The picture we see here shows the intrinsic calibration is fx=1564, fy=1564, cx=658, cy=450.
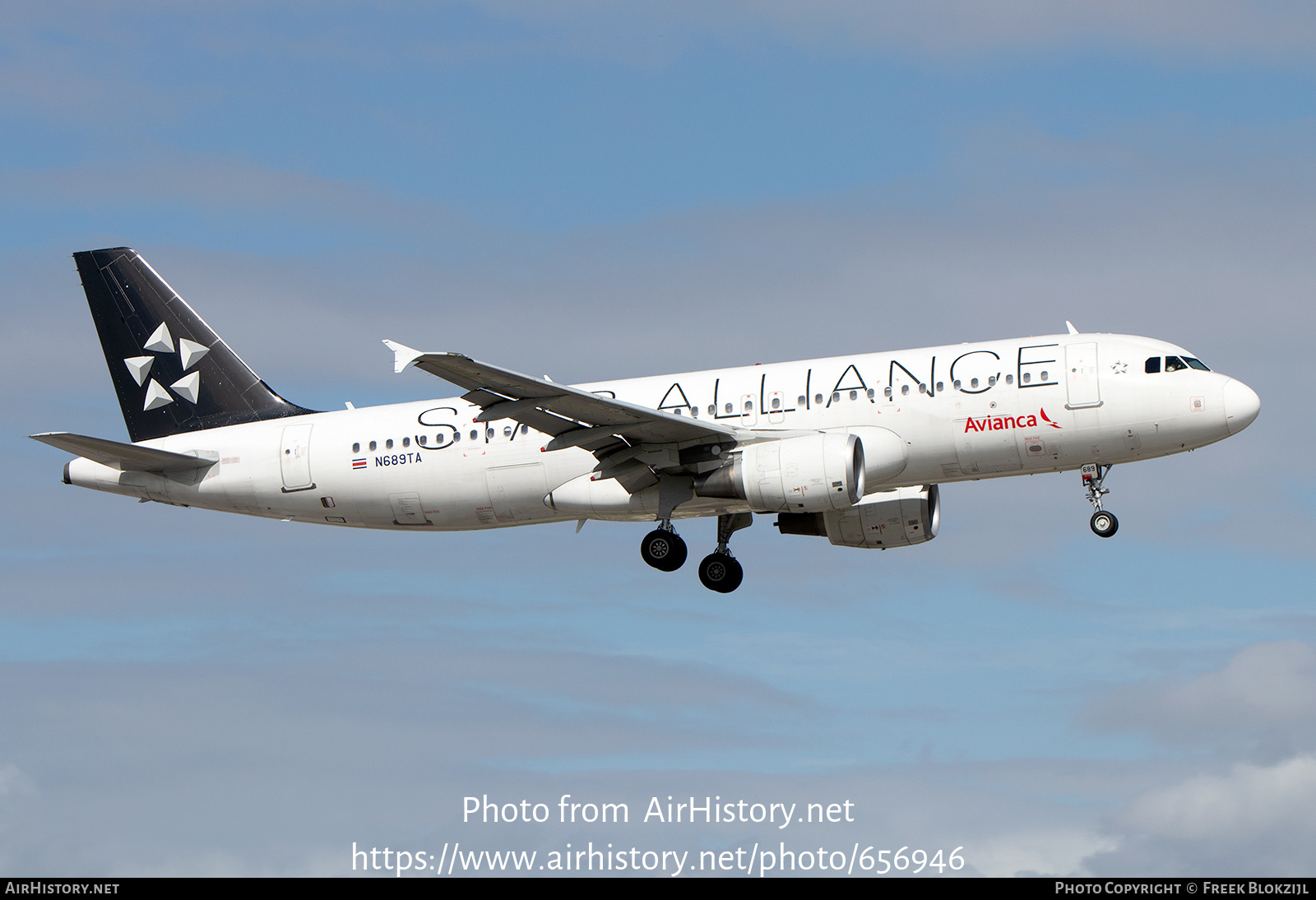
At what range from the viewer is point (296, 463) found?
127ft

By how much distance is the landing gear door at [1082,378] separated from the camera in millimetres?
34094

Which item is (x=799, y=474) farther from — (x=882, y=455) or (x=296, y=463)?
(x=296, y=463)

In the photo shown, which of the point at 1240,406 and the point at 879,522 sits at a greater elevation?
the point at 1240,406

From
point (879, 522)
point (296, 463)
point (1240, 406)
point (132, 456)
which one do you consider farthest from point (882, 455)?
point (132, 456)

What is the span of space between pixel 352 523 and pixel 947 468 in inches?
583

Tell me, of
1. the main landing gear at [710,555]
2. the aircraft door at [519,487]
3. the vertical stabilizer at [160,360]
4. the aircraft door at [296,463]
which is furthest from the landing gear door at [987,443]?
the vertical stabilizer at [160,360]

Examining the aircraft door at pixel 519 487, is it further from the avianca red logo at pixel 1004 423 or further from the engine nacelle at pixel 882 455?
the avianca red logo at pixel 1004 423

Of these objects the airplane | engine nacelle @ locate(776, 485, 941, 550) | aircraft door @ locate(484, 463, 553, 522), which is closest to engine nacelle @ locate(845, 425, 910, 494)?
the airplane

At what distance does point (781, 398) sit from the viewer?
117 ft

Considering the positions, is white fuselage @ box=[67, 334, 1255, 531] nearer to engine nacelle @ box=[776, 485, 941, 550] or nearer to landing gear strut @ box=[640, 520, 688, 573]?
landing gear strut @ box=[640, 520, 688, 573]

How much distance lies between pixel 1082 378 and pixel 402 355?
48.6 ft

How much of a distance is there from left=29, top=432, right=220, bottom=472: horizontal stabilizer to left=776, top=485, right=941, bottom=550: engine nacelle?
48.4 ft

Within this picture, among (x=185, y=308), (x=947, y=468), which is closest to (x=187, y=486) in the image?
(x=185, y=308)
